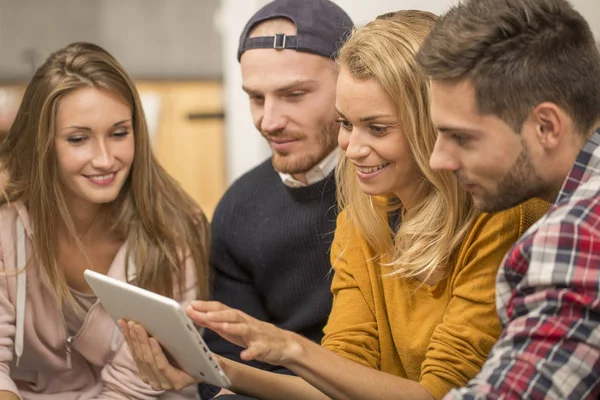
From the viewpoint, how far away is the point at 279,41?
6.34ft

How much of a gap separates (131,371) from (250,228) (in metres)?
0.42

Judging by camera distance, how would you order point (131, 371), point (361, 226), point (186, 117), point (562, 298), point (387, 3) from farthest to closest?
1. point (186, 117)
2. point (387, 3)
3. point (131, 371)
4. point (361, 226)
5. point (562, 298)

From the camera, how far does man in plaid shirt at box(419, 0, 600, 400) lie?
3.82 ft

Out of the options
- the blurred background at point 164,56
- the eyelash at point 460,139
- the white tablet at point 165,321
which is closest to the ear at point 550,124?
the eyelash at point 460,139

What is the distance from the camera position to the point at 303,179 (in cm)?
195

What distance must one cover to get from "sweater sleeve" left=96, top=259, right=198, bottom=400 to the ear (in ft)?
3.45

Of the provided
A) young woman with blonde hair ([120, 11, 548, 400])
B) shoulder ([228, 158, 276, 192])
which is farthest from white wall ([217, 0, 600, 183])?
young woman with blonde hair ([120, 11, 548, 400])

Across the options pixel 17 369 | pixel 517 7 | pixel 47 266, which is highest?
pixel 517 7

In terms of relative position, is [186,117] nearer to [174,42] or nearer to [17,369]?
[174,42]

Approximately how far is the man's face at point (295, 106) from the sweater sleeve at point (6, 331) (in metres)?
0.66

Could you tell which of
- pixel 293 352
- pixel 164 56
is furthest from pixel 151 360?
pixel 164 56

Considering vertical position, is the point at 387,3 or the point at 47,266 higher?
the point at 387,3

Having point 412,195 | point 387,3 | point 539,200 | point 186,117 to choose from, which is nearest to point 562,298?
point 539,200

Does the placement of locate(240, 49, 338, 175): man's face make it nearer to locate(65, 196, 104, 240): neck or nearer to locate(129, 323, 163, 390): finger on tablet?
locate(65, 196, 104, 240): neck
